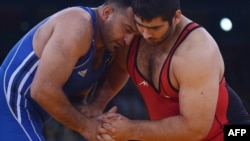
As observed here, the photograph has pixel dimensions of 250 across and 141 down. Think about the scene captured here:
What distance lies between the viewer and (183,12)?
28.3 feet

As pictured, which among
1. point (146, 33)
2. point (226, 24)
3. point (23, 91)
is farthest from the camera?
point (226, 24)

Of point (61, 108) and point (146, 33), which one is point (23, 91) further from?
point (146, 33)

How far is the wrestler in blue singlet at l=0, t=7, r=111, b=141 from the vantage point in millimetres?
3902

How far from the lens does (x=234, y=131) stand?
4.09 meters

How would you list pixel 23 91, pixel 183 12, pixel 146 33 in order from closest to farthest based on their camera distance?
1. pixel 146 33
2. pixel 23 91
3. pixel 183 12

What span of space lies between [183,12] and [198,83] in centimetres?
491

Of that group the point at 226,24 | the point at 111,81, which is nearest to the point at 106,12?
the point at 111,81

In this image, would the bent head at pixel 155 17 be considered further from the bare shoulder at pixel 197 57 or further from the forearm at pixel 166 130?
the forearm at pixel 166 130

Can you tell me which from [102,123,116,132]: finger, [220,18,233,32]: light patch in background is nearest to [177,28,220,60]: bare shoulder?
[102,123,116,132]: finger

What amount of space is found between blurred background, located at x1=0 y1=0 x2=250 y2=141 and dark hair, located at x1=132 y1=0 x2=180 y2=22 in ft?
14.3

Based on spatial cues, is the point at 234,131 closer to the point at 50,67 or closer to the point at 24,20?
the point at 50,67

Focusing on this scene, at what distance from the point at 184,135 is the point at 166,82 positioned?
1.02ft

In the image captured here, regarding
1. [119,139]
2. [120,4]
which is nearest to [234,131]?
[119,139]

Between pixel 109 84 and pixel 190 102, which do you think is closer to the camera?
pixel 190 102
